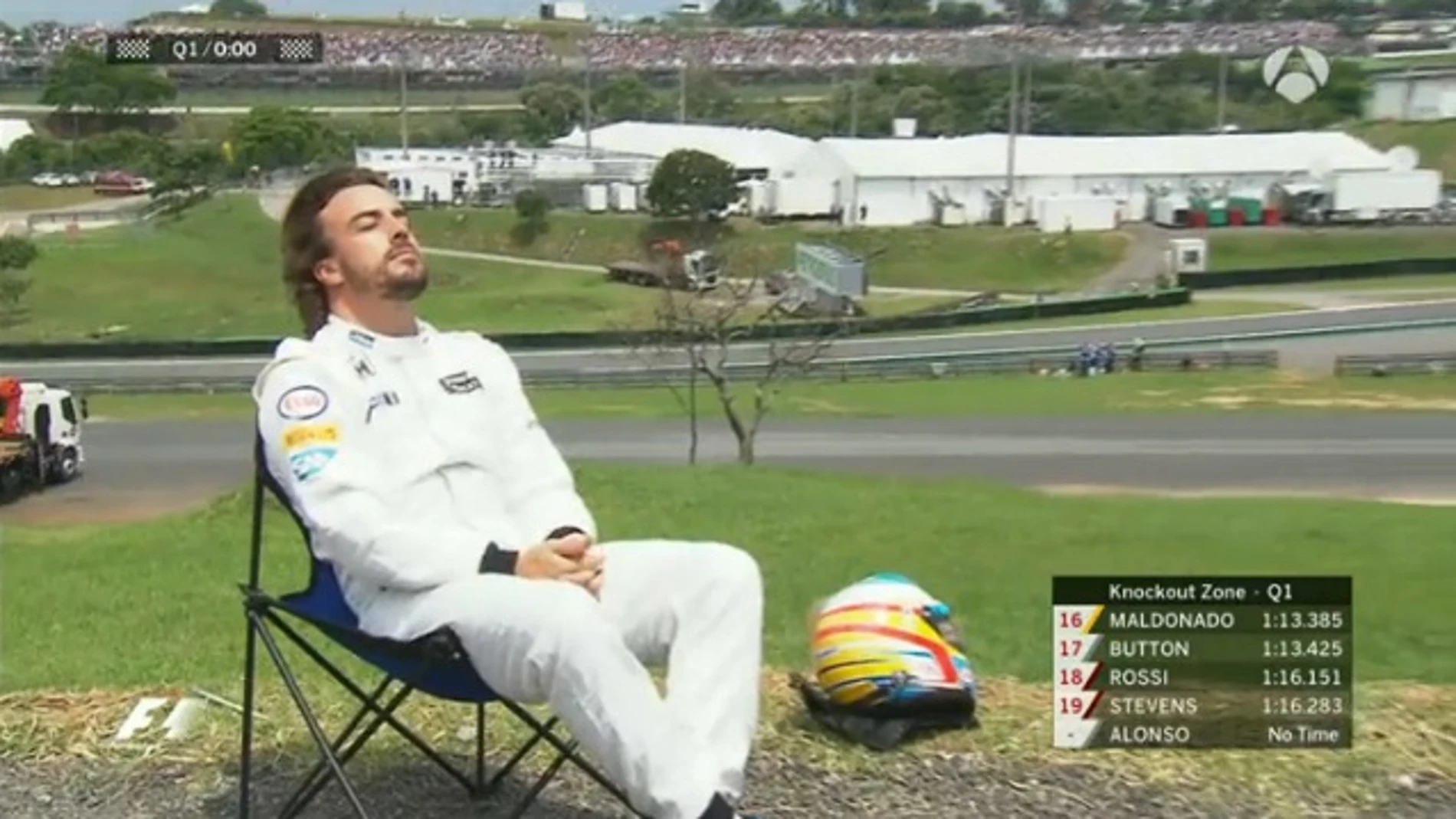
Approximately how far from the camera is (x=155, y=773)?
3211 mm

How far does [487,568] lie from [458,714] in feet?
3.59

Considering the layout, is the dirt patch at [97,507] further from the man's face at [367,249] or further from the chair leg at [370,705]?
the man's face at [367,249]

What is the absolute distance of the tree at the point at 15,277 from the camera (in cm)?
2864

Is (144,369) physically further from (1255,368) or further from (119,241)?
(1255,368)

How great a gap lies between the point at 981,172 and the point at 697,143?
7939mm

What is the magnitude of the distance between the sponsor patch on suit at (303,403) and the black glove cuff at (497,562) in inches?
11.4

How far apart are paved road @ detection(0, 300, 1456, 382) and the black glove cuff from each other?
2410 cm

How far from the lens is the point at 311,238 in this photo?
8.86 feet

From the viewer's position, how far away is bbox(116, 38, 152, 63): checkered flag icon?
1620cm

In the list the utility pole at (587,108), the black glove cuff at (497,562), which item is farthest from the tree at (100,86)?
the utility pole at (587,108)

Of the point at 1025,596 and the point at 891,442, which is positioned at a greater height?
the point at 1025,596

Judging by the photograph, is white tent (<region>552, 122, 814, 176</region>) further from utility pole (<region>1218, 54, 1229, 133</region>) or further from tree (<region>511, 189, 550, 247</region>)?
utility pole (<region>1218, 54, 1229, 133</region>)

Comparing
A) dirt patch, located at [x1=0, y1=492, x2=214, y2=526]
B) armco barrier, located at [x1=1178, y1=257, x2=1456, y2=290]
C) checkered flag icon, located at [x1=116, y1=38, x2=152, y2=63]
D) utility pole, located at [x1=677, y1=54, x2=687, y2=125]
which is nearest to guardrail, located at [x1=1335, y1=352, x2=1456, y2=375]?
armco barrier, located at [x1=1178, y1=257, x2=1456, y2=290]

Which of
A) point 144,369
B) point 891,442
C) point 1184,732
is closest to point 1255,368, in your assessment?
point 891,442
